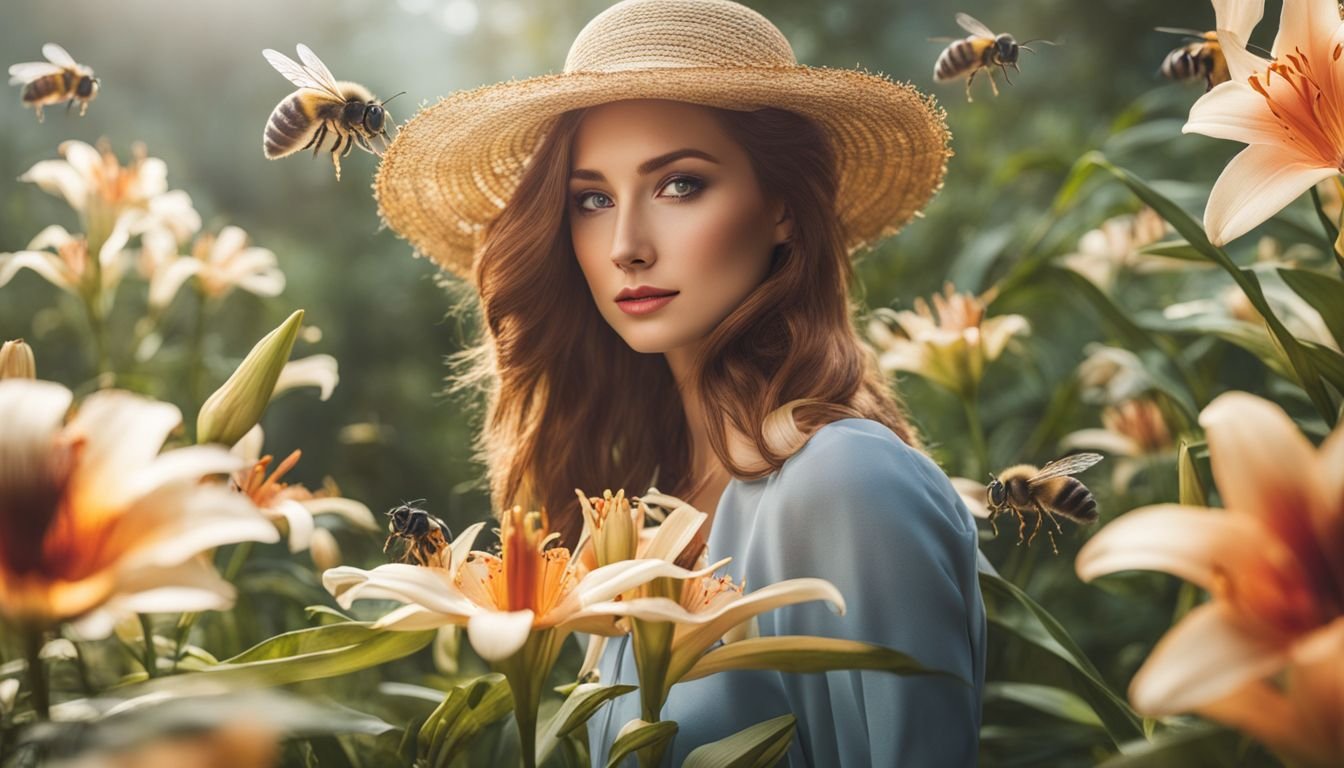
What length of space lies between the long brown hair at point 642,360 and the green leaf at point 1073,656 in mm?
206

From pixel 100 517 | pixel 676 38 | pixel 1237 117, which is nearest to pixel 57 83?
pixel 676 38

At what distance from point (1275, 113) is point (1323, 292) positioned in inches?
5.5

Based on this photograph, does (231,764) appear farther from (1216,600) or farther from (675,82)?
(675,82)

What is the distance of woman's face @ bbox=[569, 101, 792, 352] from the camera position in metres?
1.01

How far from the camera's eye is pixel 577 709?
64cm

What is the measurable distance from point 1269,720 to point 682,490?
812mm

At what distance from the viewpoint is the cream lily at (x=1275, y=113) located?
2.10 feet

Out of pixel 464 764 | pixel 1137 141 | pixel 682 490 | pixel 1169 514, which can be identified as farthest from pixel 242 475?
pixel 1137 141

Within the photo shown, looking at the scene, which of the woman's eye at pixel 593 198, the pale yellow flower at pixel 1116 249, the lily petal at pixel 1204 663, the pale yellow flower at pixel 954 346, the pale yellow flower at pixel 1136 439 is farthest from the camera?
the pale yellow flower at pixel 1116 249

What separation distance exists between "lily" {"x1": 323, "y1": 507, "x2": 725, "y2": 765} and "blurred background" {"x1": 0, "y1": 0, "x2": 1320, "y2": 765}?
39.6 inches

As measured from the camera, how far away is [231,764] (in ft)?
1.03

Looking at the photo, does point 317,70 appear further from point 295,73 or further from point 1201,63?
point 1201,63

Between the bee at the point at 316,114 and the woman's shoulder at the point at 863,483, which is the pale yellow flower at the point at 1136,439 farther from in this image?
the bee at the point at 316,114

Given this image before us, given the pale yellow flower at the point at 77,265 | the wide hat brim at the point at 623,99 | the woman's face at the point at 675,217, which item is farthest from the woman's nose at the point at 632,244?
the pale yellow flower at the point at 77,265
